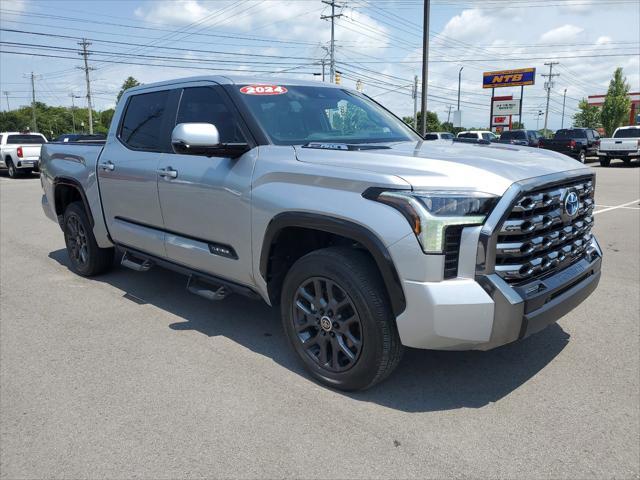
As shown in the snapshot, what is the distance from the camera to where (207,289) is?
4.07 meters

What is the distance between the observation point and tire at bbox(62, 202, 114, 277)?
5551mm

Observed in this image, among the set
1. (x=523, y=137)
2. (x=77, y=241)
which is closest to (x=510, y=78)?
Answer: (x=523, y=137)

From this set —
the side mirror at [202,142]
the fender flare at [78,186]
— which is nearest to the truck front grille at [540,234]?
the side mirror at [202,142]

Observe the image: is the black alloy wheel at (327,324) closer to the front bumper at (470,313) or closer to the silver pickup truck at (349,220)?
the silver pickup truck at (349,220)

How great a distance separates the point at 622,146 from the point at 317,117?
2405 cm

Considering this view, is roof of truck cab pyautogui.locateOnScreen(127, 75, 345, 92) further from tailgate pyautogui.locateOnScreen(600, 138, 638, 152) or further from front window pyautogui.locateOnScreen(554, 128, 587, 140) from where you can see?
front window pyautogui.locateOnScreen(554, 128, 587, 140)

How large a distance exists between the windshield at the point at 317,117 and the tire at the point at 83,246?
8.89ft

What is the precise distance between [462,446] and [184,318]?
2.62 meters

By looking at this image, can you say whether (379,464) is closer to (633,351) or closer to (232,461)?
(232,461)

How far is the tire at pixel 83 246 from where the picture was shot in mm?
5551

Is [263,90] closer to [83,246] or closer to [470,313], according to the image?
[470,313]

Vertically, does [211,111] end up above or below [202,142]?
above

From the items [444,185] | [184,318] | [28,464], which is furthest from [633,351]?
[28,464]

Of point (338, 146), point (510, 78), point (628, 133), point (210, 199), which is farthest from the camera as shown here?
point (510, 78)
